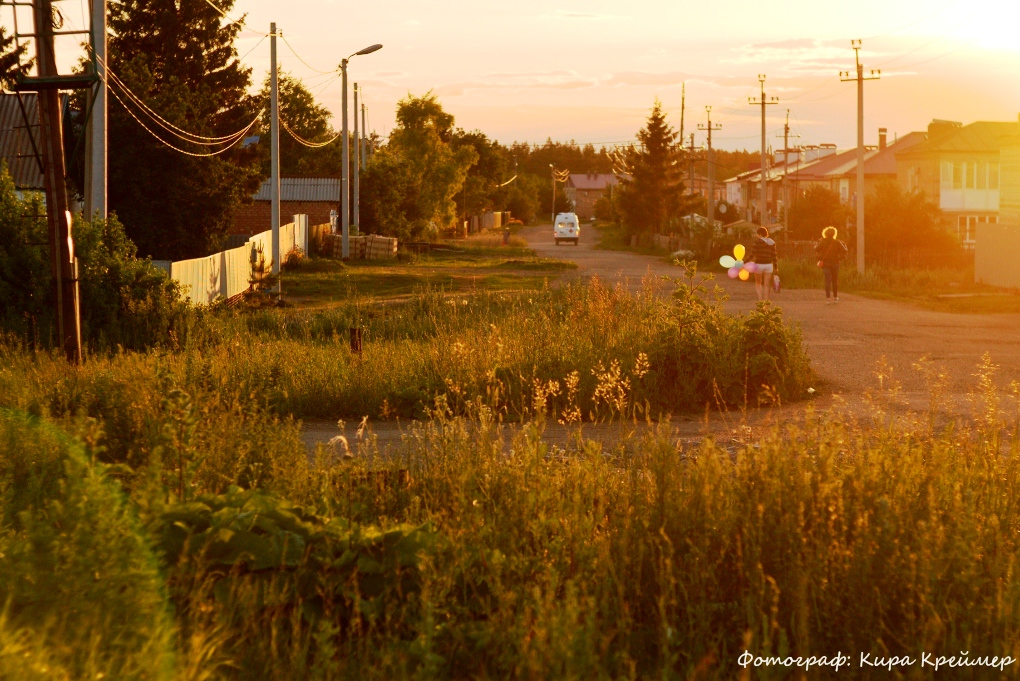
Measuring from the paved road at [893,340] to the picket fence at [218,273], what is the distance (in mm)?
8435

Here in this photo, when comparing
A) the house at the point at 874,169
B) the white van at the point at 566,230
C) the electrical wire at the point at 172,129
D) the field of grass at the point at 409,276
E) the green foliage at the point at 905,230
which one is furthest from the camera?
the house at the point at 874,169

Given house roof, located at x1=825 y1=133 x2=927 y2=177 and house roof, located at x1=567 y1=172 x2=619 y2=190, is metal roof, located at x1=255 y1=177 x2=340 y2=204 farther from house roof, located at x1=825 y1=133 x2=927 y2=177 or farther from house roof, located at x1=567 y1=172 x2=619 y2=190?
house roof, located at x1=567 y1=172 x2=619 y2=190

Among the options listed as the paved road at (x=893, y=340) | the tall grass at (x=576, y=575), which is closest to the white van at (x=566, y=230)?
the paved road at (x=893, y=340)

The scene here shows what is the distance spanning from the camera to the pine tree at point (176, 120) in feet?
97.5

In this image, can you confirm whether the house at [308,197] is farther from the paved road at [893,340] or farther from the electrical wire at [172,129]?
the paved road at [893,340]

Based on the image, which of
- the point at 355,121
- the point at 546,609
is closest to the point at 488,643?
the point at 546,609

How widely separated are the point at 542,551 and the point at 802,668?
142 centimetres

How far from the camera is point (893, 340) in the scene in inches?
700

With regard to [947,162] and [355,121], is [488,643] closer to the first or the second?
[355,121]

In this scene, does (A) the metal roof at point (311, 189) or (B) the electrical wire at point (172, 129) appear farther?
(A) the metal roof at point (311, 189)

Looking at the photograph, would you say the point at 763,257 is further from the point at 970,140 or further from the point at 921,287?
the point at 970,140

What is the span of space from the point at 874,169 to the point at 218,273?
69429 millimetres

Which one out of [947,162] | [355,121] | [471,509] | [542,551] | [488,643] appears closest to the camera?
[488,643]

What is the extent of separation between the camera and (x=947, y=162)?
64500mm
